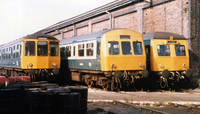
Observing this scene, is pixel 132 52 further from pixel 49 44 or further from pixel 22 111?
pixel 22 111

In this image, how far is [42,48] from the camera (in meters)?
19.1

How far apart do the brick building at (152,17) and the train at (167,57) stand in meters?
1.81

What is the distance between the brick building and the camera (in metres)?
18.4

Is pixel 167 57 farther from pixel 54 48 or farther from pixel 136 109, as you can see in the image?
pixel 136 109

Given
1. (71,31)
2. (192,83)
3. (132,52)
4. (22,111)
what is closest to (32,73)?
(132,52)

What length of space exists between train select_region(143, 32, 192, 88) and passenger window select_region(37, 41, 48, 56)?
6693 mm

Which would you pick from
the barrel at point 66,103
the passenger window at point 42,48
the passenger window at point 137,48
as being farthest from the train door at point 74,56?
the barrel at point 66,103

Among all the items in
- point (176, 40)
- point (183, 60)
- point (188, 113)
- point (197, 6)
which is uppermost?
point (197, 6)

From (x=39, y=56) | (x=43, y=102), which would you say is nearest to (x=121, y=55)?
(x=39, y=56)

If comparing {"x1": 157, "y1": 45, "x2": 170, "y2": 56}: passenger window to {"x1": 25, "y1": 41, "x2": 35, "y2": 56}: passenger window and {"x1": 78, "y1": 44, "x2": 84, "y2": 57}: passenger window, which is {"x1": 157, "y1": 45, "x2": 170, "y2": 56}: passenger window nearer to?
{"x1": 78, "y1": 44, "x2": 84, "y2": 57}: passenger window

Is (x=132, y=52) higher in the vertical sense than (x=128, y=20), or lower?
lower

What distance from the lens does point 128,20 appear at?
24.4 m

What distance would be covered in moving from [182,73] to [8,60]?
14.8m

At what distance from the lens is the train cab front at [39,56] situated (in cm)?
1873
